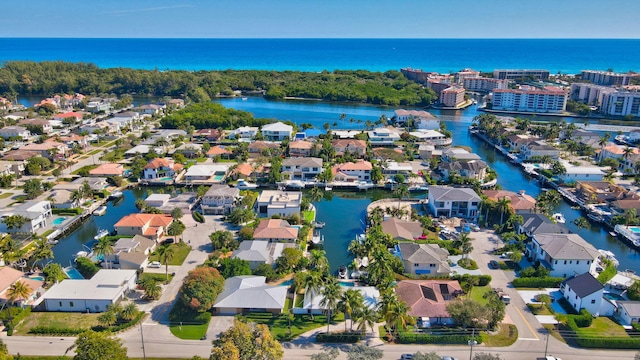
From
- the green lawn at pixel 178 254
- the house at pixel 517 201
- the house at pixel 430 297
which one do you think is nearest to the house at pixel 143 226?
the green lawn at pixel 178 254

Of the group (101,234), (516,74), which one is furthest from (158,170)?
(516,74)

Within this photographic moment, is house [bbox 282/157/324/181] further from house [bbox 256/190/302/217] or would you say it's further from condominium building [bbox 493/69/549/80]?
condominium building [bbox 493/69/549/80]

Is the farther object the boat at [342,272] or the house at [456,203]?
the house at [456,203]

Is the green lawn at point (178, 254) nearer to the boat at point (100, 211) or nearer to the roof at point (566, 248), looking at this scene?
the boat at point (100, 211)

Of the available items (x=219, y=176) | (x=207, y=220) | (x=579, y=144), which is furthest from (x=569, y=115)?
(x=207, y=220)

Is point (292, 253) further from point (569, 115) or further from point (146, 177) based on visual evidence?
point (569, 115)

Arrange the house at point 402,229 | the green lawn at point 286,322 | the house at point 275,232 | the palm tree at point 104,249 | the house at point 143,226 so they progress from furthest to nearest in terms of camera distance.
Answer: the house at point 143,226 < the house at point 402,229 < the house at point 275,232 < the palm tree at point 104,249 < the green lawn at point 286,322
